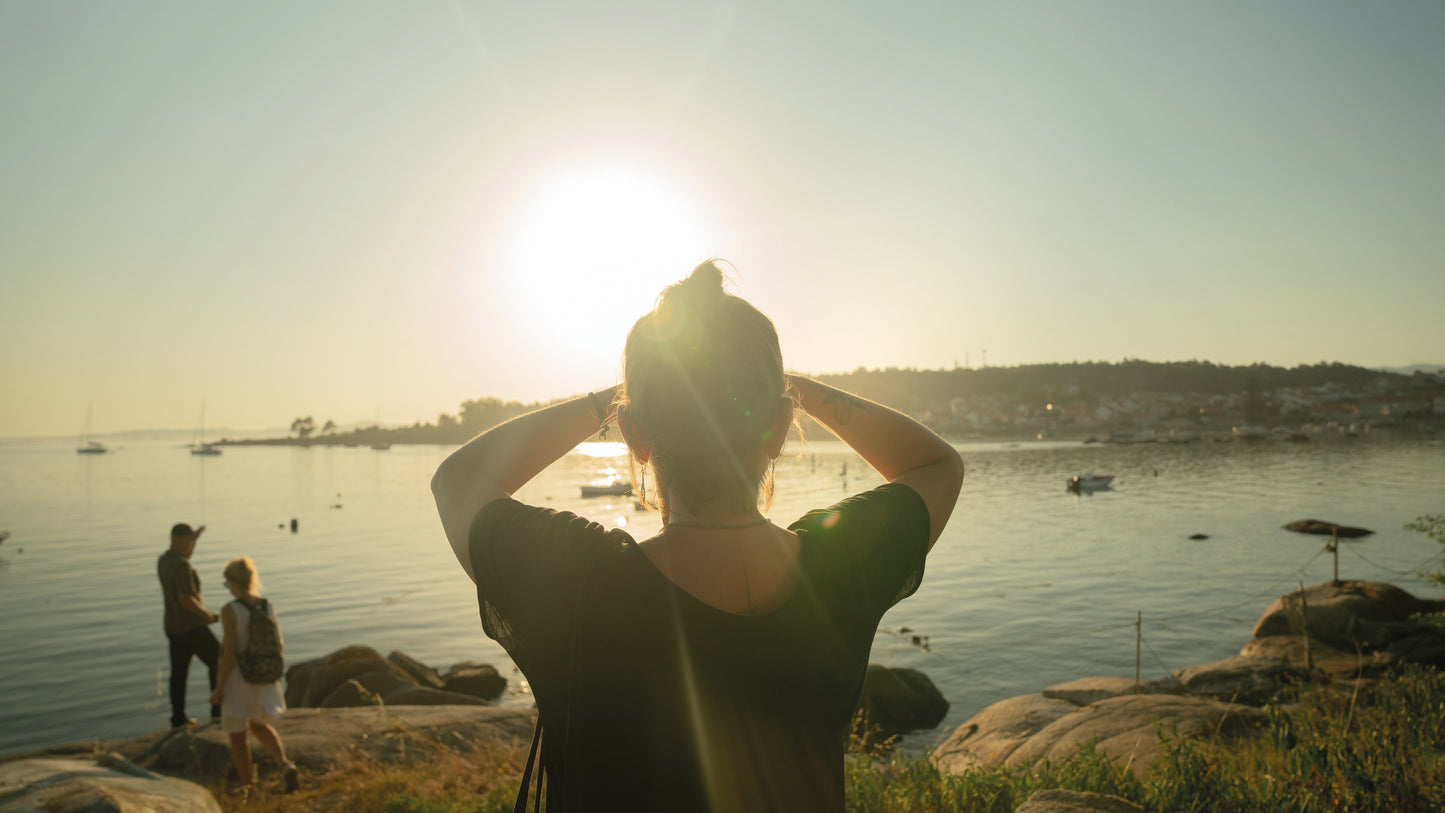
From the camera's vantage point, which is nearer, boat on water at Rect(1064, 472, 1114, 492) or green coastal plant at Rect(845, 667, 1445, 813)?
green coastal plant at Rect(845, 667, 1445, 813)

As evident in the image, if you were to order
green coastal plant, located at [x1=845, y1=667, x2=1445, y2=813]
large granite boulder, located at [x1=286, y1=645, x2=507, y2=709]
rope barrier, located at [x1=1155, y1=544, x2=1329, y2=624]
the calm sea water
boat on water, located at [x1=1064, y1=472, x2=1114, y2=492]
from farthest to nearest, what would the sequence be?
boat on water, located at [x1=1064, y1=472, x2=1114, y2=492], rope barrier, located at [x1=1155, y1=544, x2=1329, y2=624], the calm sea water, large granite boulder, located at [x1=286, y1=645, x2=507, y2=709], green coastal plant, located at [x1=845, y1=667, x2=1445, y2=813]

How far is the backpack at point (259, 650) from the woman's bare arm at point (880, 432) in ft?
25.1

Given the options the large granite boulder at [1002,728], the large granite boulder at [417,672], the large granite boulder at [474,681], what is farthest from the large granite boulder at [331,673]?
the large granite boulder at [1002,728]

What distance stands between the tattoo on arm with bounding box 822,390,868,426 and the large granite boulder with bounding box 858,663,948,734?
14119 mm

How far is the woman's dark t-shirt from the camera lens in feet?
4.43

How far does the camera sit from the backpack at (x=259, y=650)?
24.9 feet

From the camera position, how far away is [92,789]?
17.8ft

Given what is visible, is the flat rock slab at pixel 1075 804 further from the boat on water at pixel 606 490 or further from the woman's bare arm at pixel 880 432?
the boat on water at pixel 606 490

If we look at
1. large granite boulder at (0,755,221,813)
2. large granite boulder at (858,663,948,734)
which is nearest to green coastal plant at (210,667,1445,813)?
large granite boulder at (0,755,221,813)

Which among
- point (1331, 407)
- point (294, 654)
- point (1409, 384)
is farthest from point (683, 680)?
point (1409, 384)

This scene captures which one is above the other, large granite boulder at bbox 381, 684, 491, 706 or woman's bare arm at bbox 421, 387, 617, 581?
woman's bare arm at bbox 421, 387, 617, 581

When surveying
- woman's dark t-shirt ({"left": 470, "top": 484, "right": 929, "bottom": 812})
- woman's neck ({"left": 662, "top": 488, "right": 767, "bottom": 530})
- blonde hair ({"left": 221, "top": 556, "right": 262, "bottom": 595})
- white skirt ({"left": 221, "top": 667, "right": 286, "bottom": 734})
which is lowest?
white skirt ({"left": 221, "top": 667, "right": 286, "bottom": 734})

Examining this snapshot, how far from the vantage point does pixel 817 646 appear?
4.87ft

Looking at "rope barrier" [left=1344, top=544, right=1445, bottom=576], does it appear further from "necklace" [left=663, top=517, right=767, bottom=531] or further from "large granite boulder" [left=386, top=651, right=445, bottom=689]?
"necklace" [left=663, top=517, right=767, bottom=531]
